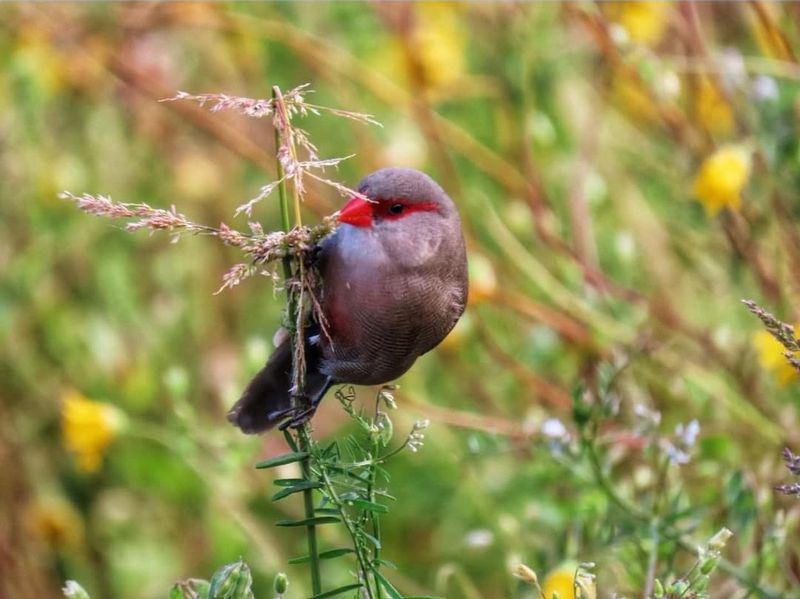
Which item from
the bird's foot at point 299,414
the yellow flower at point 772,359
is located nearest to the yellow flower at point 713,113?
the yellow flower at point 772,359

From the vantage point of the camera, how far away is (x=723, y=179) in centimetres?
295

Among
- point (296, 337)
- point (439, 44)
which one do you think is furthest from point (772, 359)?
point (439, 44)

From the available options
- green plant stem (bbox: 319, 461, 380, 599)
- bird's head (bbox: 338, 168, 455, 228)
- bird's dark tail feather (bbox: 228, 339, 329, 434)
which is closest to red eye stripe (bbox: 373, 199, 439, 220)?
bird's head (bbox: 338, 168, 455, 228)

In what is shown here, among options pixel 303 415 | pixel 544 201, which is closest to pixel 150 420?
pixel 544 201

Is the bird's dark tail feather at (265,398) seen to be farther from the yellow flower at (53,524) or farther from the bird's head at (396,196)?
the yellow flower at (53,524)

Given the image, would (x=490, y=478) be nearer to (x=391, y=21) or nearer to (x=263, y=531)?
(x=263, y=531)

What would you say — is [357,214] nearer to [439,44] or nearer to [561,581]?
[561,581]

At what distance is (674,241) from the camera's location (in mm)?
3566

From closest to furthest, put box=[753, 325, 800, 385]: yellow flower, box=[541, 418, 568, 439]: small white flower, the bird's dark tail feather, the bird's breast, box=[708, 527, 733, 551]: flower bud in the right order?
box=[708, 527, 733, 551]: flower bud < the bird's breast < the bird's dark tail feather < box=[541, 418, 568, 439]: small white flower < box=[753, 325, 800, 385]: yellow flower

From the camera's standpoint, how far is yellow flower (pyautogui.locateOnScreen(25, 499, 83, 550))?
12.1 ft

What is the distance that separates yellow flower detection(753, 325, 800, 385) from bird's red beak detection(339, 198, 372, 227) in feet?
3.74

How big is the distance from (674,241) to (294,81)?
1.60 metres

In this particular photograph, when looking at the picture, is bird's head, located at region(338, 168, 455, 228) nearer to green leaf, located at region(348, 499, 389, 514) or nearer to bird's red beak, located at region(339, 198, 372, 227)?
bird's red beak, located at region(339, 198, 372, 227)

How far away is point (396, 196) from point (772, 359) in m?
1.20
